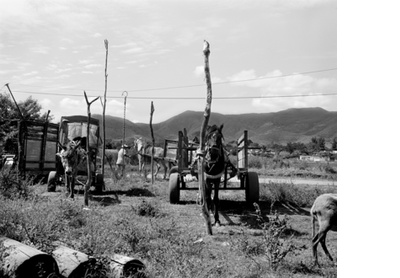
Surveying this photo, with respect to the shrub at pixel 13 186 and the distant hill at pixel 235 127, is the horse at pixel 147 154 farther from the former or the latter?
the distant hill at pixel 235 127

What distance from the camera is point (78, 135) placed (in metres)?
12.1

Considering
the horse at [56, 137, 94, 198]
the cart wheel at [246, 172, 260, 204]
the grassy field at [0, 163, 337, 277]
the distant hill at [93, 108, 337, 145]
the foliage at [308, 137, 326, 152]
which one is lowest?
the grassy field at [0, 163, 337, 277]

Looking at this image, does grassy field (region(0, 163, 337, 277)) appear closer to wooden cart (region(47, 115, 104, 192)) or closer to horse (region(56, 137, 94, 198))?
horse (region(56, 137, 94, 198))

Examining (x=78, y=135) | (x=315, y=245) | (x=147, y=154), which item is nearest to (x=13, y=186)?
(x=78, y=135)

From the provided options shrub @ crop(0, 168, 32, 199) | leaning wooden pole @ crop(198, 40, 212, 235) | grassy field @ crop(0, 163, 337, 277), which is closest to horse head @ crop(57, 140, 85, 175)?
shrub @ crop(0, 168, 32, 199)

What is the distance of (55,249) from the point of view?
3973 mm

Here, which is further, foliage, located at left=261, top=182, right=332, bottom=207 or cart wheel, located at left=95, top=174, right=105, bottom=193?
cart wheel, located at left=95, top=174, right=105, bottom=193

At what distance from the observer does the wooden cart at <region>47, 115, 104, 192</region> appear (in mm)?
11570

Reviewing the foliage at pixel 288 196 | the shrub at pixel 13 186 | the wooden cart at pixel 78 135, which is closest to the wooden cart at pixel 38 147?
the wooden cart at pixel 78 135

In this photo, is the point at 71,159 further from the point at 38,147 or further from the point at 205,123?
the point at 205,123

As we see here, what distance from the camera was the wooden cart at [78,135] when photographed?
38.0ft
